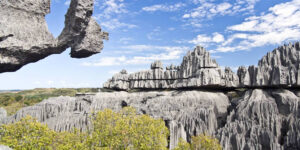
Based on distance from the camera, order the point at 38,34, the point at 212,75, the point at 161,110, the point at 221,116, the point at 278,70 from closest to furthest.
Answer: the point at 38,34 → the point at 278,70 → the point at 161,110 → the point at 221,116 → the point at 212,75

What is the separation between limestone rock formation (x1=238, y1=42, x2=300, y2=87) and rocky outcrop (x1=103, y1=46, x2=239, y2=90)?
17.5 feet

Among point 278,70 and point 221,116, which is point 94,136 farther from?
point 278,70

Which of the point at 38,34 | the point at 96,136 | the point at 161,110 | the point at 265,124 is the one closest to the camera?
the point at 96,136

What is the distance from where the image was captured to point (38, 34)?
31.6 m

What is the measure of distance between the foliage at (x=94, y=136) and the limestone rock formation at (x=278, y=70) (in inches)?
1028

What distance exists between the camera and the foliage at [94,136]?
18.1 m

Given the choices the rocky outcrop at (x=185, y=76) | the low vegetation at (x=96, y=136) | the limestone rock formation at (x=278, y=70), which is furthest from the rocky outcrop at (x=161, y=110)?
the low vegetation at (x=96, y=136)

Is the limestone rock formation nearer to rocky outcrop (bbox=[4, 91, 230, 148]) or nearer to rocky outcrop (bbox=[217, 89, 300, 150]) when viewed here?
rocky outcrop (bbox=[217, 89, 300, 150])

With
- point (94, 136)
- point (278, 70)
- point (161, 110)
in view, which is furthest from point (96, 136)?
point (278, 70)

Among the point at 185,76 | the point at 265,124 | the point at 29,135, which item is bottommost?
the point at 265,124

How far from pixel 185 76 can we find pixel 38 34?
3270cm

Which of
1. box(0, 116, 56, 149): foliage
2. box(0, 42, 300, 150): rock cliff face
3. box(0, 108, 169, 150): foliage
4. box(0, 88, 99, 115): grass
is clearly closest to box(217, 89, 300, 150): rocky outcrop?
box(0, 42, 300, 150): rock cliff face

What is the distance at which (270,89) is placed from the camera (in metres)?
40.2

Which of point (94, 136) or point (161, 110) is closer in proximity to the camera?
point (94, 136)
